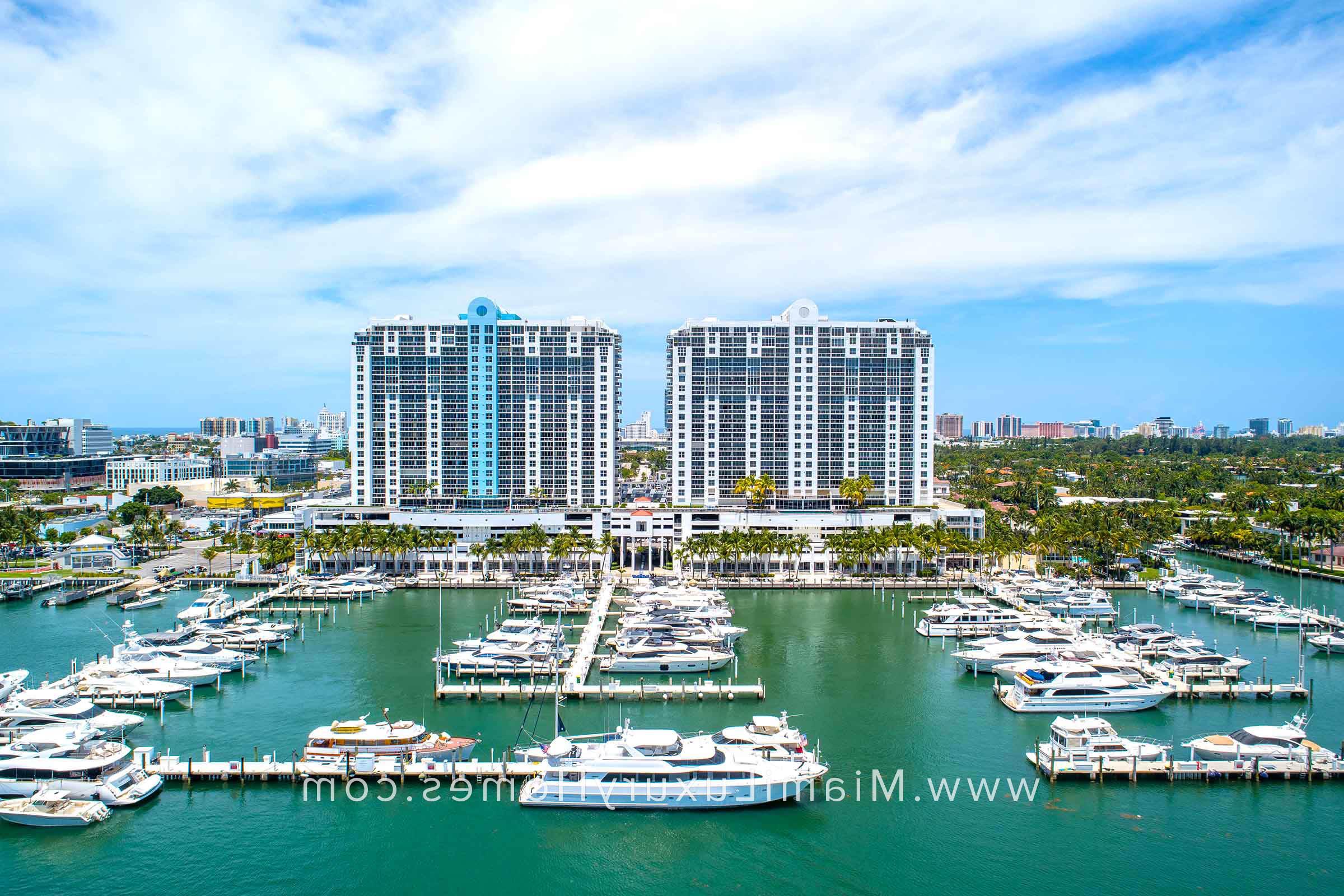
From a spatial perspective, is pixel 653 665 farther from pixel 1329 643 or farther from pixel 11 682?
pixel 1329 643

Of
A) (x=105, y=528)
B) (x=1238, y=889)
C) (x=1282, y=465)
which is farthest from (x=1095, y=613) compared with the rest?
(x=1282, y=465)

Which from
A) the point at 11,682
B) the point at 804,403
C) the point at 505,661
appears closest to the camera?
the point at 11,682

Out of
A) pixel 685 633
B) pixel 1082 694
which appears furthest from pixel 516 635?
pixel 1082 694

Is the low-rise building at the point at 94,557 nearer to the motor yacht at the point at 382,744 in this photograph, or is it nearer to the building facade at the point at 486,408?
the building facade at the point at 486,408

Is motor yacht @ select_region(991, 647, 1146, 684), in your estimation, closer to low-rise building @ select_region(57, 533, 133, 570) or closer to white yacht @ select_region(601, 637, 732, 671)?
white yacht @ select_region(601, 637, 732, 671)

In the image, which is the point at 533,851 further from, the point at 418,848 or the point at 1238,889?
the point at 1238,889
